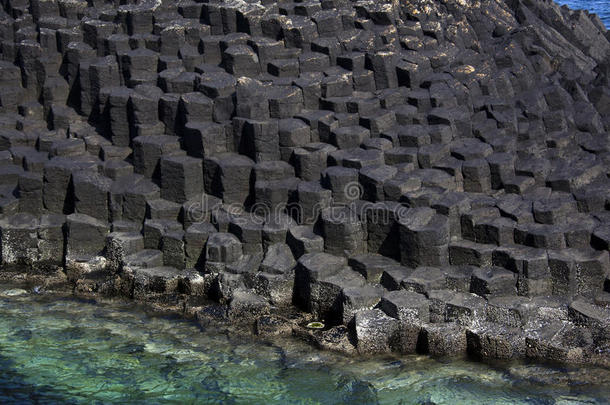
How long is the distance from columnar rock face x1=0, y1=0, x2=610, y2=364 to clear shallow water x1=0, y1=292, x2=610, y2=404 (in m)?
0.34

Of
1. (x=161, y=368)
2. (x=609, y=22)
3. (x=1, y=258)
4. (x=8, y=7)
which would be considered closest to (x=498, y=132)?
(x=161, y=368)

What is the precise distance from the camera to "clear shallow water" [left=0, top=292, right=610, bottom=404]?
28.0 feet

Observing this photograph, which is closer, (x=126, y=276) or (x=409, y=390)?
(x=409, y=390)

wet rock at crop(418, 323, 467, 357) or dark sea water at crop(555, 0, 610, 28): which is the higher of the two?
dark sea water at crop(555, 0, 610, 28)

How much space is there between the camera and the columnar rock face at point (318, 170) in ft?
31.8

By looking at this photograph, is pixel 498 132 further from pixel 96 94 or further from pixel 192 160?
pixel 96 94

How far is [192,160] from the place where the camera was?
11.3m

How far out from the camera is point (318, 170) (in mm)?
11164

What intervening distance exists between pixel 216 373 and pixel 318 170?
320cm

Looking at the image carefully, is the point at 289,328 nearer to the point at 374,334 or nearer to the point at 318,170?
the point at 374,334

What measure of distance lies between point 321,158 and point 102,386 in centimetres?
397

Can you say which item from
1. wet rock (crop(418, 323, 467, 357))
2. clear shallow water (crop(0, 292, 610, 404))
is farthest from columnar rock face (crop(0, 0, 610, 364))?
clear shallow water (crop(0, 292, 610, 404))

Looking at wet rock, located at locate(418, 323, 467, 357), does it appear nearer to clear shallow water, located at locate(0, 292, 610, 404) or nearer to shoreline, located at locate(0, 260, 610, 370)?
shoreline, located at locate(0, 260, 610, 370)

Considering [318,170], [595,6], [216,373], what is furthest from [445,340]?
[595,6]
